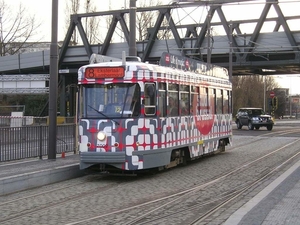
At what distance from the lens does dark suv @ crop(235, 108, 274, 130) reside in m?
40.4

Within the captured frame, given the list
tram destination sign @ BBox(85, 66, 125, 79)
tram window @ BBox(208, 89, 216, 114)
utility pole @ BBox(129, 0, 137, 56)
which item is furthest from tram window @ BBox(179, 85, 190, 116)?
utility pole @ BBox(129, 0, 137, 56)

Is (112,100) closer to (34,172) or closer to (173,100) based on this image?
(173,100)

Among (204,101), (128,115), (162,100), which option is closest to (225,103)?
(204,101)

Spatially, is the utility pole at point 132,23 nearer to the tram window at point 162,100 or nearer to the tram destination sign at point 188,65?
the tram destination sign at point 188,65

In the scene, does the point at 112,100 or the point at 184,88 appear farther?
the point at 184,88

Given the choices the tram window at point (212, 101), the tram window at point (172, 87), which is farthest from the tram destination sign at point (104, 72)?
the tram window at point (212, 101)

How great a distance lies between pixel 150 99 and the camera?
1241 centimetres

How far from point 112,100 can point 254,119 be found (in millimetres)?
30096

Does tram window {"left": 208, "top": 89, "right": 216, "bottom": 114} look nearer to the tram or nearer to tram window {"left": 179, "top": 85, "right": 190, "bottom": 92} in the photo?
tram window {"left": 179, "top": 85, "right": 190, "bottom": 92}

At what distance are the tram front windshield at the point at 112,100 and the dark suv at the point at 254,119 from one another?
98.4 ft

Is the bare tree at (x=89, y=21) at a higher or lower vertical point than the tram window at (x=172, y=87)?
higher

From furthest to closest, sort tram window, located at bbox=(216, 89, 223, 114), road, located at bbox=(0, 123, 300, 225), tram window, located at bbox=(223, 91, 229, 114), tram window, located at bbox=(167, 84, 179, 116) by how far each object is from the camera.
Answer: tram window, located at bbox=(223, 91, 229, 114)
tram window, located at bbox=(216, 89, 223, 114)
tram window, located at bbox=(167, 84, 179, 116)
road, located at bbox=(0, 123, 300, 225)

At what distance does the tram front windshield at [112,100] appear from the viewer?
1202cm

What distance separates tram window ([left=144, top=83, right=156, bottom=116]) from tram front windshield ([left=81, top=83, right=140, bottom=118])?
0.28 m
